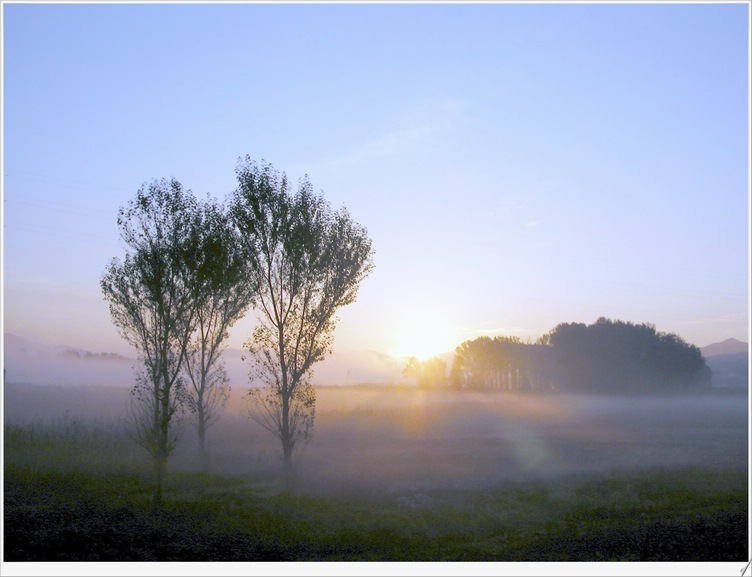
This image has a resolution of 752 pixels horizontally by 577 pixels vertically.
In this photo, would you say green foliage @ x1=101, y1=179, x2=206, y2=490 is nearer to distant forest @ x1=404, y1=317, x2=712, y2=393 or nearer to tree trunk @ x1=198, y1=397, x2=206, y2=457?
tree trunk @ x1=198, y1=397, x2=206, y2=457

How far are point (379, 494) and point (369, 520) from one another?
11.6 ft

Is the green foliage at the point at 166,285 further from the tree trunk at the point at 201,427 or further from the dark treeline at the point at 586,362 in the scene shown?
the dark treeline at the point at 586,362

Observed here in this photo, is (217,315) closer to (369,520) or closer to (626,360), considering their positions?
(369,520)

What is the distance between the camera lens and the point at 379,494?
21031 millimetres

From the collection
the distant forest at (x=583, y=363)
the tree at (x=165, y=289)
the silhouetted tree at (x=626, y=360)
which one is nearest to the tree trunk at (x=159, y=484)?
the tree at (x=165, y=289)

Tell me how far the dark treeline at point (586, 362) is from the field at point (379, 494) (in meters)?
29.2

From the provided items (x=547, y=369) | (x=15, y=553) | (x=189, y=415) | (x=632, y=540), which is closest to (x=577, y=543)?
(x=632, y=540)

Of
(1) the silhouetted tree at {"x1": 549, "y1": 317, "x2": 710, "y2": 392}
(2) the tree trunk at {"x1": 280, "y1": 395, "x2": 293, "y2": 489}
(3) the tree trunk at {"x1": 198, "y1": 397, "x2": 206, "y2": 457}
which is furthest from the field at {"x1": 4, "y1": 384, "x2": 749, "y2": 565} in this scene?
(1) the silhouetted tree at {"x1": 549, "y1": 317, "x2": 710, "y2": 392}

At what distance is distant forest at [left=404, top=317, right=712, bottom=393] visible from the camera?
230 feet

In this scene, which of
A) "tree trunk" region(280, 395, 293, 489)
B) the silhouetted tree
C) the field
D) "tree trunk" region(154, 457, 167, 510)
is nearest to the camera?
the field

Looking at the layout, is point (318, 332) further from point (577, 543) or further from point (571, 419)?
point (571, 419)

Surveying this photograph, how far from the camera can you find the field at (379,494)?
50.1ft

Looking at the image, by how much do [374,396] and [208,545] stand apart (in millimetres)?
40905

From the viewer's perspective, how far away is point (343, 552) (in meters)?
14.9
